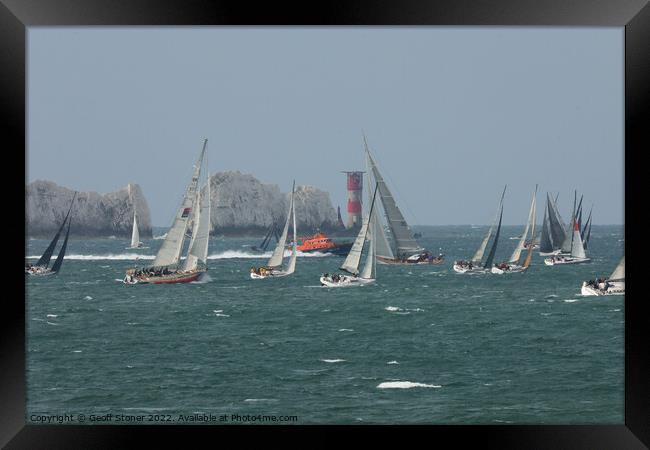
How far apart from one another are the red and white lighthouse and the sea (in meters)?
15.0

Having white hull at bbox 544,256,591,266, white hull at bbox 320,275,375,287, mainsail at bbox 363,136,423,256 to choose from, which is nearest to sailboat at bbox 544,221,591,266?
white hull at bbox 544,256,591,266

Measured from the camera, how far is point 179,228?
22.0m

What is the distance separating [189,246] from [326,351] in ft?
23.5

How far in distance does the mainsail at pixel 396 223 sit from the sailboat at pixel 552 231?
5488 millimetres

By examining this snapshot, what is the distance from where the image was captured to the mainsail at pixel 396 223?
29344mm

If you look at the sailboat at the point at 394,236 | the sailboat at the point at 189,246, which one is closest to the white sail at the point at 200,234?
the sailboat at the point at 189,246

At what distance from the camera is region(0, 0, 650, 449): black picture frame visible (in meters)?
6.48

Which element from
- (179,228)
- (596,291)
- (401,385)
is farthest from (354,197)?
(401,385)

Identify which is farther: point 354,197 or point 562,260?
point 354,197

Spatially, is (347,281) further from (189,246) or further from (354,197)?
(354,197)

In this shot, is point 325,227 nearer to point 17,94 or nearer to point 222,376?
point 222,376

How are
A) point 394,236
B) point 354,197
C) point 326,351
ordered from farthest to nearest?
point 354,197, point 394,236, point 326,351

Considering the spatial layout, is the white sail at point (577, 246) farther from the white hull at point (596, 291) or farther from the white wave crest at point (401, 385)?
the white wave crest at point (401, 385)

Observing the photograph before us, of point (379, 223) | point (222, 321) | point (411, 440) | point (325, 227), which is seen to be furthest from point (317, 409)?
point (325, 227)
